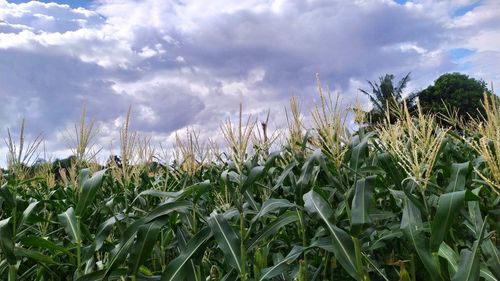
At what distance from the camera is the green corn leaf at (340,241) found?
2570mm

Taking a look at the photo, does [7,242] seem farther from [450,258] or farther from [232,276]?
[450,258]

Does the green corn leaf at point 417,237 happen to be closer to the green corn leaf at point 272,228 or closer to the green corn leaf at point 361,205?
the green corn leaf at point 361,205

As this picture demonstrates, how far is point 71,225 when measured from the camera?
3.52 meters

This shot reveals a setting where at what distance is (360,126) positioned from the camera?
205 inches

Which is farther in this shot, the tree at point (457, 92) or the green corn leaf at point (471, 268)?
the tree at point (457, 92)

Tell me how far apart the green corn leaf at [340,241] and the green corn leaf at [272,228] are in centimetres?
27

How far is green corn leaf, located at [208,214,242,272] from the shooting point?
287 centimetres

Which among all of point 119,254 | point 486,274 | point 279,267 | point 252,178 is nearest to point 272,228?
point 279,267

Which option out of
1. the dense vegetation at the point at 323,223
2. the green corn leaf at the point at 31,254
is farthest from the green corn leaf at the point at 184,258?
the green corn leaf at the point at 31,254

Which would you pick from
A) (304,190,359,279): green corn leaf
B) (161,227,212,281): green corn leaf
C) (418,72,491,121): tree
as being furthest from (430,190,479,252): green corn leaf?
(418,72,491,121): tree

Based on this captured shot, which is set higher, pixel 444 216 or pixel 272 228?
pixel 444 216

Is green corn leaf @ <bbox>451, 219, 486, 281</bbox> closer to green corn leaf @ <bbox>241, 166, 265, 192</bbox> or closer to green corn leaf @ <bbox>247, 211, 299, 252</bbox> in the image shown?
green corn leaf @ <bbox>247, 211, 299, 252</bbox>

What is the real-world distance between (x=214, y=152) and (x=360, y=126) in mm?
1698

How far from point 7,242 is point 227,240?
1.56 meters
